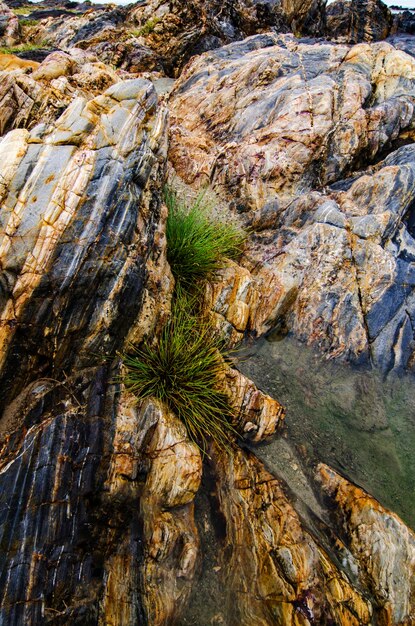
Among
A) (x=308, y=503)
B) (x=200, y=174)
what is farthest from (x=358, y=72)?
(x=308, y=503)

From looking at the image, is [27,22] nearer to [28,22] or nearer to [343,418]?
[28,22]

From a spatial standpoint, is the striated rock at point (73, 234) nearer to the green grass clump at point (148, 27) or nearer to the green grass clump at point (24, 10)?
the green grass clump at point (148, 27)

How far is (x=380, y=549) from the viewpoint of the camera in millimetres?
3359

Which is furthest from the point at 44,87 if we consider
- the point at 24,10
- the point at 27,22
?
the point at 24,10

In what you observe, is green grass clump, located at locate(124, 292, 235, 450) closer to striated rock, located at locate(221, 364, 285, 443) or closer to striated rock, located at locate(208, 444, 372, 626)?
striated rock, located at locate(221, 364, 285, 443)

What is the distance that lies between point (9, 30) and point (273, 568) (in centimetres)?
2466

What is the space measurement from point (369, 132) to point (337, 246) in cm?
324

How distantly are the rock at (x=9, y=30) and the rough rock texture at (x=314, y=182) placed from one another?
1386 centimetres

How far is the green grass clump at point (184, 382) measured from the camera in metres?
3.96

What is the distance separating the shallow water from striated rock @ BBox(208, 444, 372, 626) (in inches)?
18.5

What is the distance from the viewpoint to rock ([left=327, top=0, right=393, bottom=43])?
16047 mm

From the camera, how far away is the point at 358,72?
7.93 metres

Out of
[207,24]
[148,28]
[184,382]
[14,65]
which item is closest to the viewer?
[184,382]

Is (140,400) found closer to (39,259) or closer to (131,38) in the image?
(39,259)
